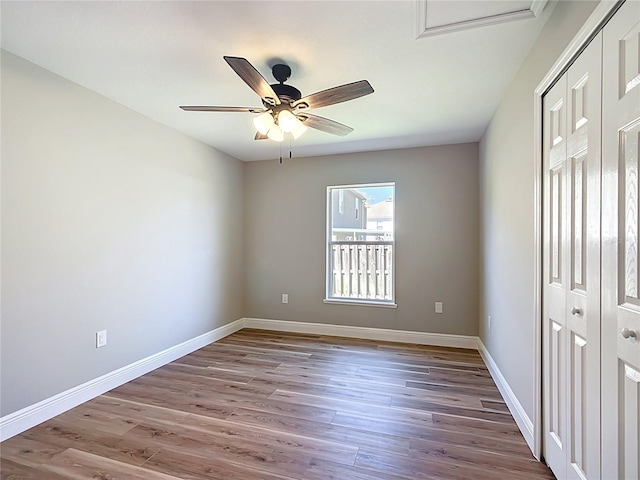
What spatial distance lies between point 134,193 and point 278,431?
2.32 m

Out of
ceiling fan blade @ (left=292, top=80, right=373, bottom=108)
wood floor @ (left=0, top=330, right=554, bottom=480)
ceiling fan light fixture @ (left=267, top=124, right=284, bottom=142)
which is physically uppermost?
ceiling fan blade @ (left=292, top=80, right=373, bottom=108)

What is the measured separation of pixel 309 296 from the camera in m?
4.27

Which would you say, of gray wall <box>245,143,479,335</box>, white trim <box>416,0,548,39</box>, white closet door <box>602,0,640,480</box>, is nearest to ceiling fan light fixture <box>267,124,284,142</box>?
white trim <box>416,0,548,39</box>

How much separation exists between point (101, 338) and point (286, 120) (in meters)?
2.27

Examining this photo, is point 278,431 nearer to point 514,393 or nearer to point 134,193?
point 514,393

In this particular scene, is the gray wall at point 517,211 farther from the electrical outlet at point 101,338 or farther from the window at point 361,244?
the electrical outlet at point 101,338

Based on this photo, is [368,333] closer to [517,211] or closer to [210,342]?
[210,342]

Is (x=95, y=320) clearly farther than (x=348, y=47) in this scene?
Yes

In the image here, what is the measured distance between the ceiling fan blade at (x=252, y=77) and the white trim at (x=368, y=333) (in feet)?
9.80

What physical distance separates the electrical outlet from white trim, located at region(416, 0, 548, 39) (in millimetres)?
3103

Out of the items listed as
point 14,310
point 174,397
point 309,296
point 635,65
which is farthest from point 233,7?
point 309,296

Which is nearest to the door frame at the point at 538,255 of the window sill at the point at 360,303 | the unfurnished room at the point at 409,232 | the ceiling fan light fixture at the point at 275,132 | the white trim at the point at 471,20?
the unfurnished room at the point at 409,232

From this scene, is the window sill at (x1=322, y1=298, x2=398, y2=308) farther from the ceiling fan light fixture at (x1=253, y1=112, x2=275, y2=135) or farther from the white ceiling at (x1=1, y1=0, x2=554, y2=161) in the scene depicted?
the ceiling fan light fixture at (x1=253, y1=112, x2=275, y2=135)

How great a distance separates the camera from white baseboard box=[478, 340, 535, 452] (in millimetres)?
1866
